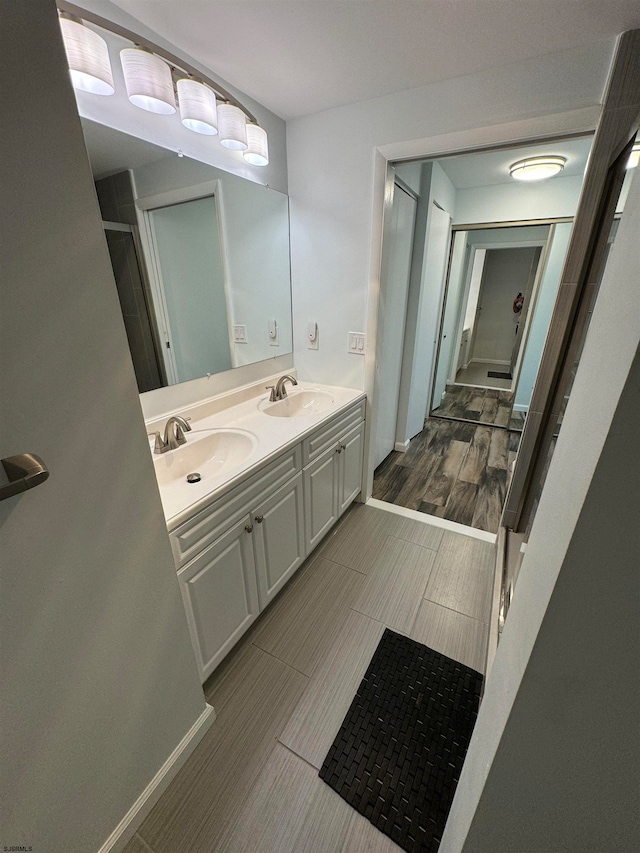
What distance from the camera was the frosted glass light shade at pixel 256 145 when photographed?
1.57 m

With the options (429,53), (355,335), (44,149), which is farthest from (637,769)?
(429,53)

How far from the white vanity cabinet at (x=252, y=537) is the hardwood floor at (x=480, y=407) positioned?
2593 millimetres

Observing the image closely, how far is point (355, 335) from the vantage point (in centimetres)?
208

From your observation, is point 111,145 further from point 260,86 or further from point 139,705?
point 139,705

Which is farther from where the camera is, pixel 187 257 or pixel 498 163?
pixel 498 163

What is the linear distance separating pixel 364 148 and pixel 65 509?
81.2 inches

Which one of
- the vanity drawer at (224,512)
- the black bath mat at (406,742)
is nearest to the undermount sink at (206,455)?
the vanity drawer at (224,512)

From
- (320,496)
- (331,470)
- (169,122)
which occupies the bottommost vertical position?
(320,496)

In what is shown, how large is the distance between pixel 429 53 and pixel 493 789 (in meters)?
2.19

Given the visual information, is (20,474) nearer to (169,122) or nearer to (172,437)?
(172,437)

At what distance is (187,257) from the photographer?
1598mm

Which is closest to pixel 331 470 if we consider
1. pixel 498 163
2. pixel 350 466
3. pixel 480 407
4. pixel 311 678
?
pixel 350 466

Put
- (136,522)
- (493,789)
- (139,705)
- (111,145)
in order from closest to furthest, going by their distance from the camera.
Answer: (493,789) → (136,522) → (139,705) → (111,145)

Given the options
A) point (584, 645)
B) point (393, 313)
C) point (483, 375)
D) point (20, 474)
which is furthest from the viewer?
point (483, 375)
